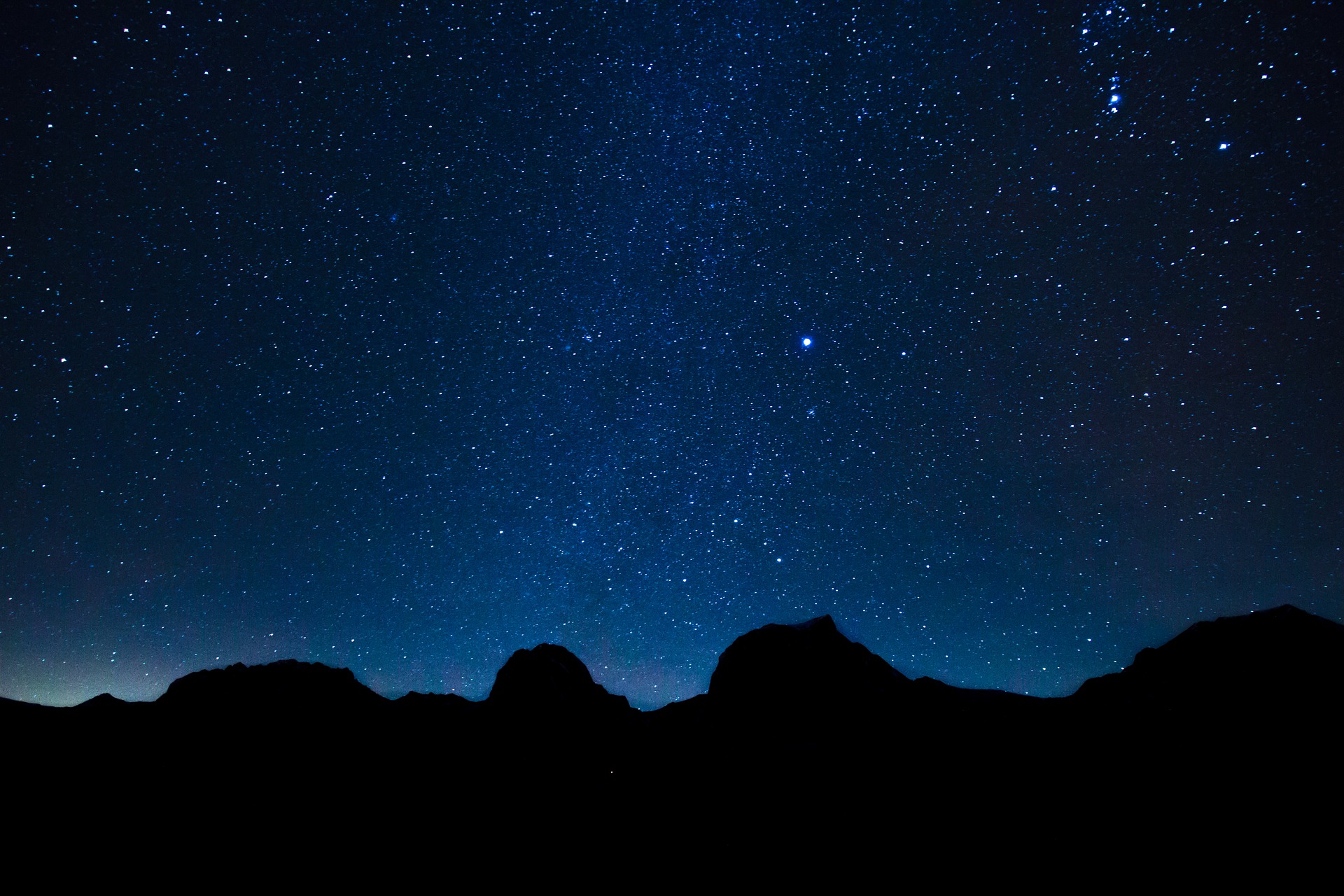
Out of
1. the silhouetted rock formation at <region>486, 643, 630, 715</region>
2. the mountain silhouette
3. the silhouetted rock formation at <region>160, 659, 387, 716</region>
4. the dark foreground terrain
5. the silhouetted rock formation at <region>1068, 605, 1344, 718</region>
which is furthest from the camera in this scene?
the silhouetted rock formation at <region>486, 643, 630, 715</region>

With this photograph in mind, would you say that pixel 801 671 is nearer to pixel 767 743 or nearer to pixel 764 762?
pixel 767 743

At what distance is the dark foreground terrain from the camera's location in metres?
12.6

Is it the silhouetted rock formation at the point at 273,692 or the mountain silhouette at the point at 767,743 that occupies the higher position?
the silhouetted rock formation at the point at 273,692

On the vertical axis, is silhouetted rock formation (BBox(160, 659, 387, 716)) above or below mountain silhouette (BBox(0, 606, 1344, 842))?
above

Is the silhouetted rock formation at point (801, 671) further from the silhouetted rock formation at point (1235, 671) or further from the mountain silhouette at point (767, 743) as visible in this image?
the silhouetted rock formation at point (1235, 671)

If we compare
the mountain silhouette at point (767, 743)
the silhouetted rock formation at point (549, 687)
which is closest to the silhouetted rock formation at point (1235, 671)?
the mountain silhouette at point (767, 743)

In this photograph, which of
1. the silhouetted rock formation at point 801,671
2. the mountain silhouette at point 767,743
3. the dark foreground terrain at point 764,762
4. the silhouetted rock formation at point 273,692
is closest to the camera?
the dark foreground terrain at point 764,762

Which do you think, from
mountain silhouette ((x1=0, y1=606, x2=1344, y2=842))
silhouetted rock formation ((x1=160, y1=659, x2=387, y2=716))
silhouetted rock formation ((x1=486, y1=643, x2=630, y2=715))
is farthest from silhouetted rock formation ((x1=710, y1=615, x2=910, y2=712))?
silhouetted rock formation ((x1=160, y1=659, x2=387, y2=716))

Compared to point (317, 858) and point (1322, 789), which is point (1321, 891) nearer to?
point (1322, 789)

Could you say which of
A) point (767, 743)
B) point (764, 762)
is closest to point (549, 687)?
point (767, 743)

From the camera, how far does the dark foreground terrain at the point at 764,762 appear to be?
12.6 meters

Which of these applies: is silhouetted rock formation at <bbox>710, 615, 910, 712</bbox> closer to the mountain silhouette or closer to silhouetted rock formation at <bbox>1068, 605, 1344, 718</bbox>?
the mountain silhouette

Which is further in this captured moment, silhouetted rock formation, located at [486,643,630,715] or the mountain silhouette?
silhouetted rock formation, located at [486,643,630,715]

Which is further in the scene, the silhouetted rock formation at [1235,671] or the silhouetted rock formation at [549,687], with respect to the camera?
the silhouetted rock formation at [549,687]
